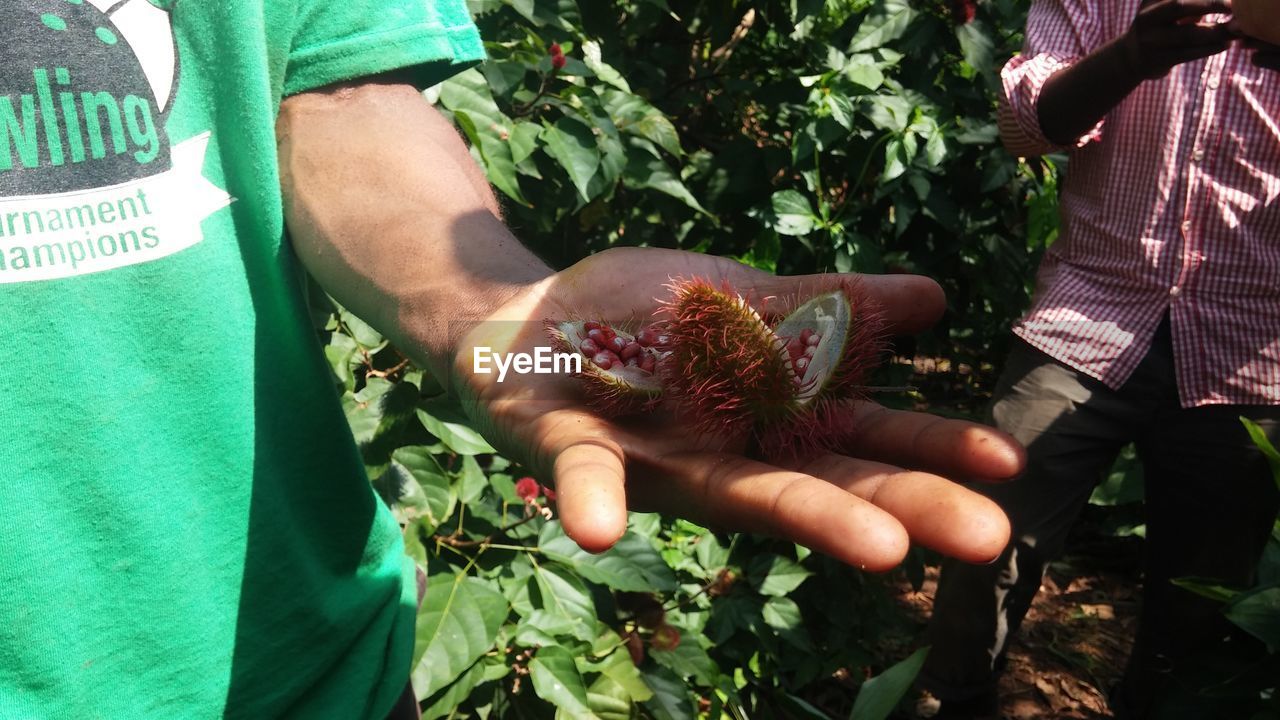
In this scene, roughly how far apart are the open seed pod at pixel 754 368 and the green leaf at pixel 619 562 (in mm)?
707

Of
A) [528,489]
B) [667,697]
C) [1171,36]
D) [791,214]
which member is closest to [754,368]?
[528,489]

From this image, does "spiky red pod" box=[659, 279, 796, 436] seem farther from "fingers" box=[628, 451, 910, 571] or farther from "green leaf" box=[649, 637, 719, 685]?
"green leaf" box=[649, 637, 719, 685]

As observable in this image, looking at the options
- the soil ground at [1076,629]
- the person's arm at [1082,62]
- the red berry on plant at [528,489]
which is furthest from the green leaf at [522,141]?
the soil ground at [1076,629]

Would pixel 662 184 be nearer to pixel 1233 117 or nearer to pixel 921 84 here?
pixel 921 84

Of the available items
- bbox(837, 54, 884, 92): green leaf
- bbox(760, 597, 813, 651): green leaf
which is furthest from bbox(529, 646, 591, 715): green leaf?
bbox(837, 54, 884, 92): green leaf

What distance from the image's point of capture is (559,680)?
187 centimetres

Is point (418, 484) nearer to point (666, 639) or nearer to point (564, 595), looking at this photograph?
A: point (564, 595)

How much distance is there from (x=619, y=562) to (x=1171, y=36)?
4.93 ft

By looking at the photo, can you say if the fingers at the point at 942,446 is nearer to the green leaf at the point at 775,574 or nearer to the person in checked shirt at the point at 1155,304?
the person in checked shirt at the point at 1155,304

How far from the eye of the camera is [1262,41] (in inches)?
64.7

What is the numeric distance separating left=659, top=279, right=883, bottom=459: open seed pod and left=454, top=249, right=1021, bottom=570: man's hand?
4cm

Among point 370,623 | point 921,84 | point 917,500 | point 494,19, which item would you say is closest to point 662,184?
point 494,19

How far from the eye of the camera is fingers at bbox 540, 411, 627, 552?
30.6 inches

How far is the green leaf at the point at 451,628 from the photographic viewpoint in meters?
1.70
